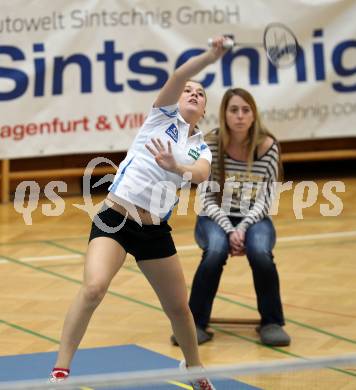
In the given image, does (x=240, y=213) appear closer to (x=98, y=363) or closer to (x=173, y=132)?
(x=98, y=363)

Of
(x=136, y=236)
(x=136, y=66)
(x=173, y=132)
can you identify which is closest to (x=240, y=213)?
(x=173, y=132)

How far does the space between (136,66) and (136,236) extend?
525 cm

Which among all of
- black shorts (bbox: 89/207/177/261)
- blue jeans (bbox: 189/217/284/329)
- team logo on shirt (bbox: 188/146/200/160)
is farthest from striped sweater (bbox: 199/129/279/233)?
black shorts (bbox: 89/207/177/261)

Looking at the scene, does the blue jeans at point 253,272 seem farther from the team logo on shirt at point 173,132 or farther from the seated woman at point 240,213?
the team logo on shirt at point 173,132

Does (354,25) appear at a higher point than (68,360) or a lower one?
higher

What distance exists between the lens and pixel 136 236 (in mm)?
5570

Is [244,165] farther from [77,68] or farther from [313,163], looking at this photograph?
[313,163]

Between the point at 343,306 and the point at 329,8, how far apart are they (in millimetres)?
4408

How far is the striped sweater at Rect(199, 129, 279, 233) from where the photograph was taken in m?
7.14

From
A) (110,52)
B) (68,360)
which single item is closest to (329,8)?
(110,52)

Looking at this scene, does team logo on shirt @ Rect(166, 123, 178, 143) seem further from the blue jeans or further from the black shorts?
the blue jeans

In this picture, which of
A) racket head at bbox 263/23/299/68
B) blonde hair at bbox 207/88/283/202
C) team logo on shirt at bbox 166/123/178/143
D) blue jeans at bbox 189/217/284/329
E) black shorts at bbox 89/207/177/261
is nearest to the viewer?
black shorts at bbox 89/207/177/261

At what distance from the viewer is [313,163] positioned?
12289mm

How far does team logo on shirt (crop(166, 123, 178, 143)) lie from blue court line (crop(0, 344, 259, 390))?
1348mm
